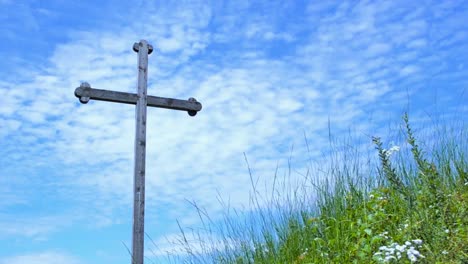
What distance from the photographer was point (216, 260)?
6.49 m

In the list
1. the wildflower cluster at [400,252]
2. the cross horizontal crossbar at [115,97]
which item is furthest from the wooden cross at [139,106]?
the wildflower cluster at [400,252]

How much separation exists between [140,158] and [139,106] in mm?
796

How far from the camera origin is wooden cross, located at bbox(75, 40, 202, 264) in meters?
7.69

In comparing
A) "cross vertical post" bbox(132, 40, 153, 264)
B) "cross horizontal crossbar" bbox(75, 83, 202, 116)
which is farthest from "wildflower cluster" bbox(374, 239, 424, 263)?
"cross horizontal crossbar" bbox(75, 83, 202, 116)

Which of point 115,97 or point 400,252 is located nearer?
point 400,252

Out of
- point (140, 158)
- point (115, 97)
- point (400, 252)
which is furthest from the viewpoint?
point (115, 97)

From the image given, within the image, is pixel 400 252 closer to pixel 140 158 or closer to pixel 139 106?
pixel 140 158

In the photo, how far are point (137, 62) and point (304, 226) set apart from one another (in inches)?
148

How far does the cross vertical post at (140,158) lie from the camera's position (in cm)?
765

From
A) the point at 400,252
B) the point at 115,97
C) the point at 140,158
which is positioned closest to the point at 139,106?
the point at 115,97

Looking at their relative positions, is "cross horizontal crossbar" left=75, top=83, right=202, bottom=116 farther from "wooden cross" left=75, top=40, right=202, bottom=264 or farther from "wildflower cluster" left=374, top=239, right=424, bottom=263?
"wildflower cluster" left=374, top=239, right=424, bottom=263

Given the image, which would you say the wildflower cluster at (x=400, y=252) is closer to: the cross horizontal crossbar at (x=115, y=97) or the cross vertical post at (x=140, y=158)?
the cross vertical post at (x=140, y=158)

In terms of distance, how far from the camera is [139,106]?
8.15 metres

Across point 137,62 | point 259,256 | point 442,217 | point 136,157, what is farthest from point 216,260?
point 137,62
